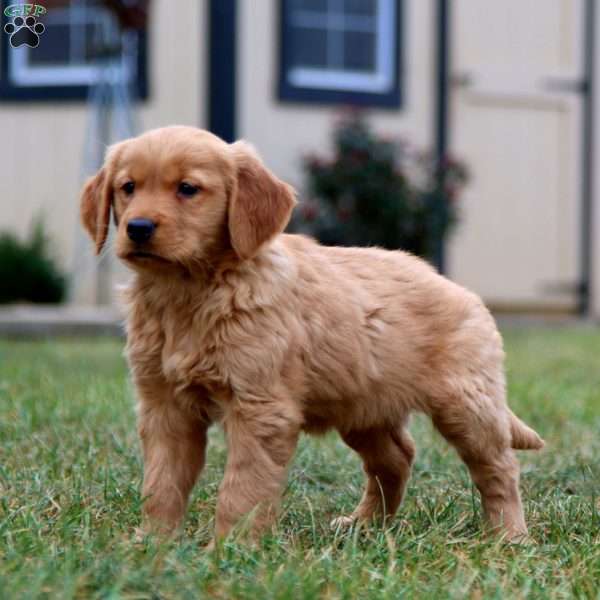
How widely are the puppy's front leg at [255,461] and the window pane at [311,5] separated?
27.3 feet

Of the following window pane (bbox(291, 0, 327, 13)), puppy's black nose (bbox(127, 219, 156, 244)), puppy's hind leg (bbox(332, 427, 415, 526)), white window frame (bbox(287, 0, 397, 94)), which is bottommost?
puppy's hind leg (bbox(332, 427, 415, 526))

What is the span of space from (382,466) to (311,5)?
7939 mm

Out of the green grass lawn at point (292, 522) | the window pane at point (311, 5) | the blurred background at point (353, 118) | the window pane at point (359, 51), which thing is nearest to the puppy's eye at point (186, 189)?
the green grass lawn at point (292, 522)

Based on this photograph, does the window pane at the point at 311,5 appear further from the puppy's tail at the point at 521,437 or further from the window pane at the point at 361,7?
the puppy's tail at the point at 521,437

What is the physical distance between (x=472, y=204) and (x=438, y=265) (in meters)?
0.87

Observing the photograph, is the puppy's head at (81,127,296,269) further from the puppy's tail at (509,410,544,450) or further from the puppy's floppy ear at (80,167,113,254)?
the puppy's tail at (509,410,544,450)

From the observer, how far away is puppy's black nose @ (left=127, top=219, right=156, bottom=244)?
10.6ft

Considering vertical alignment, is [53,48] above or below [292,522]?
above

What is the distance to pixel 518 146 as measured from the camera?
12086 millimetres

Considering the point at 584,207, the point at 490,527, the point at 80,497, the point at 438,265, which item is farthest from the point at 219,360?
the point at 584,207

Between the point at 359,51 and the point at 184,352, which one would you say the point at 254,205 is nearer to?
the point at 184,352

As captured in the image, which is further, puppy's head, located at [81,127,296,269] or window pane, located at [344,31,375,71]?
window pane, located at [344,31,375,71]

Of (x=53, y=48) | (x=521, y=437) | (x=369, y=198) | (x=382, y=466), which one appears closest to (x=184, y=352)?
(x=382, y=466)

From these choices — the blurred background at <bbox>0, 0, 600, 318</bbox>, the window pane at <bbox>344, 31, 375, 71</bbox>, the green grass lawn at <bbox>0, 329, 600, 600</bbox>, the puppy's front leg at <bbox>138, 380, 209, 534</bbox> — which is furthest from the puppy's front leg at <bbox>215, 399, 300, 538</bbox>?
the window pane at <bbox>344, 31, 375, 71</bbox>
